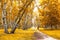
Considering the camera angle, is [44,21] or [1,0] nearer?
[1,0]

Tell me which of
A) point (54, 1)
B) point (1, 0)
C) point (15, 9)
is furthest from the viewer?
point (54, 1)

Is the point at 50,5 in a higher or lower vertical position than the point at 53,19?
higher

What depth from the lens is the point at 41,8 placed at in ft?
167

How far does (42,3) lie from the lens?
48.1m

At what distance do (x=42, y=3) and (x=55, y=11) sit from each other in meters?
3.95

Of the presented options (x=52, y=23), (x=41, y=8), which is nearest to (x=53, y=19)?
(x=52, y=23)

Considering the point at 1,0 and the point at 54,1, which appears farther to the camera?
the point at 54,1

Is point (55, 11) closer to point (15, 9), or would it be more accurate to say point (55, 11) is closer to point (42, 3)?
point (42, 3)

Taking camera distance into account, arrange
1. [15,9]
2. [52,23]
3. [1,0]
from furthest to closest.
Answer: [52,23] < [15,9] < [1,0]

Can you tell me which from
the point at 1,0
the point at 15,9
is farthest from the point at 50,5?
the point at 1,0

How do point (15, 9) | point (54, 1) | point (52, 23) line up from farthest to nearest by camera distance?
point (52, 23) → point (54, 1) → point (15, 9)

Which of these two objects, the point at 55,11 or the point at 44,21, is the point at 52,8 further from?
the point at 44,21

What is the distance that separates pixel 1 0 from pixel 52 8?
88.5ft

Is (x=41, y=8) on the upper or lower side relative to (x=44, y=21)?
upper
